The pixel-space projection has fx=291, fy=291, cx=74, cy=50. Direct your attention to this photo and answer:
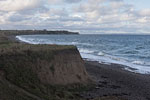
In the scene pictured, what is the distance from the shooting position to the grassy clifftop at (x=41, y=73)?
42.2ft

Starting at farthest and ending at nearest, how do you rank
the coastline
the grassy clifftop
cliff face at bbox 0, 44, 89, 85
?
the coastline, cliff face at bbox 0, 44, 89, 85, the grassy clifftop

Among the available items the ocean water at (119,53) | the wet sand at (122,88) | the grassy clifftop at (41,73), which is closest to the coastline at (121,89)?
the wet sand at (122,88)

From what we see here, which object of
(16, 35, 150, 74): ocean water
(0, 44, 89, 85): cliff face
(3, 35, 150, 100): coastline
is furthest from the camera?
(16, 35, 150, 74): ocean water

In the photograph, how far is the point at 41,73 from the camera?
1565cm

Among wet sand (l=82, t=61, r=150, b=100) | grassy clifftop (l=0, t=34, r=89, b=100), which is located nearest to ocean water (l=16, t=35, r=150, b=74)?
wet sand (l=82, t=61, r=150, b=100)

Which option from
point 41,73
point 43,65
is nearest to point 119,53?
point 43,65

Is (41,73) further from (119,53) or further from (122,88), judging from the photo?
(119,53)

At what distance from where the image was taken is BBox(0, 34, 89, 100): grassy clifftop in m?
12.9

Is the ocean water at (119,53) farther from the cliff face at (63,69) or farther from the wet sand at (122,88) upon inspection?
the cliff face at (63,69)

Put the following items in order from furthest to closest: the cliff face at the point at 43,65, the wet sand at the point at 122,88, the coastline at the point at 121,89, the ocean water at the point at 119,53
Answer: the ocean water at the point at 119,53, the wet sand at the point at 122,88, the coastline at the point at 121,89, the cliff face at the point at 43,65

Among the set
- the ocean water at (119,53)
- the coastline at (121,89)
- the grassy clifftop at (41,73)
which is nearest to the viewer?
the grassy clifftop at (41,73)

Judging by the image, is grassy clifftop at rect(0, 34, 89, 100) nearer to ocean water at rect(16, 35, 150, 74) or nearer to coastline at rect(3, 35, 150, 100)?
coastline at rect(3, 35, 150, 100)

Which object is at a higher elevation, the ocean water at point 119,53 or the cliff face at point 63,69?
the cliff face at point 63,69

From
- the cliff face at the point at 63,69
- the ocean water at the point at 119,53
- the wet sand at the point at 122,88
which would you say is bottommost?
the ocean water at the point at 119,53
